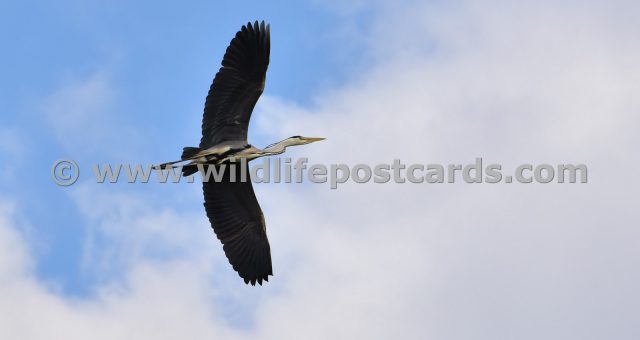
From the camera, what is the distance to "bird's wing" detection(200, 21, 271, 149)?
45.7 meters

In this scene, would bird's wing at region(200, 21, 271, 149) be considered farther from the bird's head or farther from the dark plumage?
the bird's head

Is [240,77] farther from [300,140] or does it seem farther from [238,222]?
[238,222]

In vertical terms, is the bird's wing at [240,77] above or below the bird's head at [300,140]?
above

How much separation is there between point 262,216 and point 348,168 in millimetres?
1712

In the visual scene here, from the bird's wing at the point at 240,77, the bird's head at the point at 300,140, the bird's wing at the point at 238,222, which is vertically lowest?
the bird's wing at the point at 238,222

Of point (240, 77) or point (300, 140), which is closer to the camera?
point (240, 77)

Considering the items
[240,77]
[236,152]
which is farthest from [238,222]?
[240,77]

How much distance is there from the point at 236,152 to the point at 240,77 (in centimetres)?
128

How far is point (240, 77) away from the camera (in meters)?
45.7

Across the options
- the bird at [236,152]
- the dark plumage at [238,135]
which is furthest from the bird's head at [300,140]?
the dark plumage at [238,135]

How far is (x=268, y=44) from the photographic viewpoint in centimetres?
4572

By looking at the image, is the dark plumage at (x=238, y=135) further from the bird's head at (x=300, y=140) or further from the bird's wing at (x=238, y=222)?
the bird's head at (x=300, y=140)

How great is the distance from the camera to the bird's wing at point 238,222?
4653 centimetres

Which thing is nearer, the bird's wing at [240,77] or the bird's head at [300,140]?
the bird's wing at [240,77]
